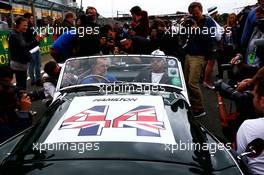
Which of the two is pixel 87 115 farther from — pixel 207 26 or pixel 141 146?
pixel 207 26

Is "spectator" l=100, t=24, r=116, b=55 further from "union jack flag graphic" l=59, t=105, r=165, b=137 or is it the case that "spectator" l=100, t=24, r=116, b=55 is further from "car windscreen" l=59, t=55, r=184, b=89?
"union jack flag graphic" l=59, t=105, r=165, b=137

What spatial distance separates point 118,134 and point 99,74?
5.27 ft

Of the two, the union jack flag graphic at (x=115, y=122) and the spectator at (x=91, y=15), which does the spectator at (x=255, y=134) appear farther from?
the spectator at (x=91, y=15)

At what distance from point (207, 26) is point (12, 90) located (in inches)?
141

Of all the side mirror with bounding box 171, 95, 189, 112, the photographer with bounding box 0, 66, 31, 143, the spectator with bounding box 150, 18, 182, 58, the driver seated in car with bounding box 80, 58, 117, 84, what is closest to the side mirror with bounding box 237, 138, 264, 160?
the side mirror with bounding box 171, 95, 189, 112

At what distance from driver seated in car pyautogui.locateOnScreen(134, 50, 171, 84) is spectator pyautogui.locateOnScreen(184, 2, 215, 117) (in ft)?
7.08

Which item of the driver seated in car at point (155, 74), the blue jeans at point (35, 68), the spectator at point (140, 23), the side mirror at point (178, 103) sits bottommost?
the blue jeans at point (35, 68)

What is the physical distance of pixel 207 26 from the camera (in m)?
6.43

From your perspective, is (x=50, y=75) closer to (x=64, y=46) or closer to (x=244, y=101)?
(x=64, y=46)

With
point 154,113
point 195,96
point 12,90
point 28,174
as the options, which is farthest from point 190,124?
point 195,96

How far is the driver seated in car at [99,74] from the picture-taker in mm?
4160

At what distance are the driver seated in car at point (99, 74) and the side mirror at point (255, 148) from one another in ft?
5.99

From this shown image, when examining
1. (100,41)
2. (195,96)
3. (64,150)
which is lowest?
(195,96)

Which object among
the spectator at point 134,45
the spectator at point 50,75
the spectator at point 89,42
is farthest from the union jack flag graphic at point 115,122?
the spectator at point 89,42
